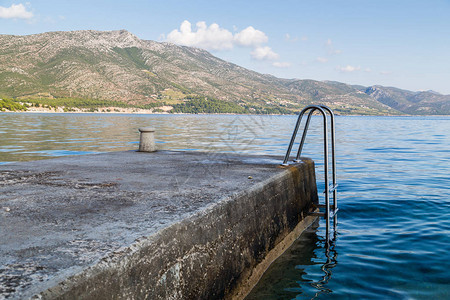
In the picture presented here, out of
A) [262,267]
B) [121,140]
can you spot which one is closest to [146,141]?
[262,267]

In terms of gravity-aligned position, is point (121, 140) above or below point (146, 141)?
below

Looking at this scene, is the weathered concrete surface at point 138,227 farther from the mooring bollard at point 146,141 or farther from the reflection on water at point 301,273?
the mooring bollard at point 146,141

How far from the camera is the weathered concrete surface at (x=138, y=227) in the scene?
2500mm

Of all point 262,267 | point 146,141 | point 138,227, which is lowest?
point 262,267

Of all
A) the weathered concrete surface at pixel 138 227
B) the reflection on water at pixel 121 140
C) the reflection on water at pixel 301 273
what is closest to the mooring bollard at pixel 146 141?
the reflection on water at pixel 121 140

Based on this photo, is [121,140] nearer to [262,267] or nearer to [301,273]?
[301,273]

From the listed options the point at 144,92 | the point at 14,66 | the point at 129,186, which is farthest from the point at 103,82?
the point at 129,186

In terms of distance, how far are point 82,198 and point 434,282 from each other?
5096 mm

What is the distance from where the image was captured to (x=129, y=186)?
17.6 ft

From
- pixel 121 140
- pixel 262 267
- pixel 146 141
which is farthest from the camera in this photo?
pixel 121 140

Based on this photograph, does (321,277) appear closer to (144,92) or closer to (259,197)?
(259,197)

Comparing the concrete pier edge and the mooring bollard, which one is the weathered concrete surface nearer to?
the concrete pier edge

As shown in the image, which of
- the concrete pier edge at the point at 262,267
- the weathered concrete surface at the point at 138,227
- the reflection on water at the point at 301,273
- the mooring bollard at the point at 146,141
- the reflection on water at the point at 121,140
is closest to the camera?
the weathered concrete surface at the point at 138,227

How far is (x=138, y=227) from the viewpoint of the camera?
331 centimetres
